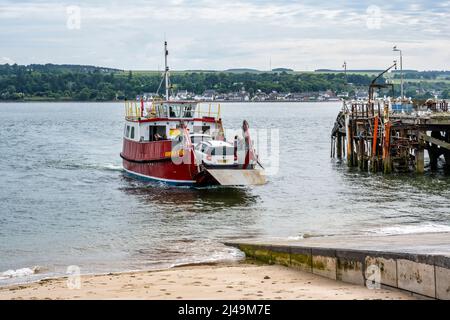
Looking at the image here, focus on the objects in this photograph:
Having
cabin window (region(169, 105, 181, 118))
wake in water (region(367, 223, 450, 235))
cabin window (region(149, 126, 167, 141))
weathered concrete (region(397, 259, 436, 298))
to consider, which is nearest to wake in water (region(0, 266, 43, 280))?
weathered concrete (region(397, 259, 436, 298))

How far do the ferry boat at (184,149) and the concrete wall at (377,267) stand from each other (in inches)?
695

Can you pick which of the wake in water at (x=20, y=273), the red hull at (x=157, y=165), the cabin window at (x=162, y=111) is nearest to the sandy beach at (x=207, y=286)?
the wake in water at (x=20, y=273)

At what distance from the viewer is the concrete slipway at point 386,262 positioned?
12711 mm

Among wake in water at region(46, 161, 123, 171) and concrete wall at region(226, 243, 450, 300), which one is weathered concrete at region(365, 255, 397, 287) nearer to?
concrete wall at region(226, 243, 450, 300)

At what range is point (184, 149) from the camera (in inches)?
1421

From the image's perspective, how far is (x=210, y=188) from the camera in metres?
37.4

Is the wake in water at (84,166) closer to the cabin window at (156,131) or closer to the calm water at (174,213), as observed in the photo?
the calm water at (174,213)

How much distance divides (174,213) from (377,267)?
17.2 m

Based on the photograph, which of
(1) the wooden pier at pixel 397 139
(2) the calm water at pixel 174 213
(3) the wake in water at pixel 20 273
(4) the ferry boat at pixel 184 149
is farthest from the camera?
(1) the wooden pier at pixel 397 139

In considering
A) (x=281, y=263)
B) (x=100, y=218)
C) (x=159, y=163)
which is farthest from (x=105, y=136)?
(x=281, y=263)

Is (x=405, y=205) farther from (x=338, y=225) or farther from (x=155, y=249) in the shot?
(x=155, y=249)

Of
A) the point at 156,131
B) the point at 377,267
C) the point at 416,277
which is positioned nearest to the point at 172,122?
the point at 156,131
